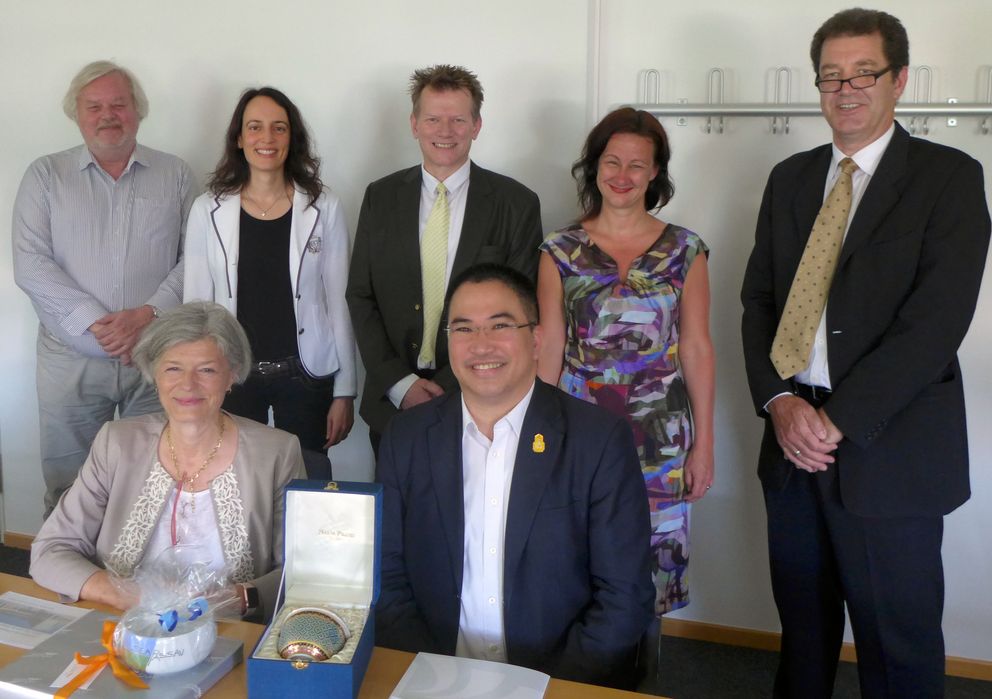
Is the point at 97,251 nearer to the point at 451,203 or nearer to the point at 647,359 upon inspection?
the point at 451,203

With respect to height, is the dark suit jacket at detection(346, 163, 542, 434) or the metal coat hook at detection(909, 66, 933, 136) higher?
the metal coat hook at detection(909, 66, 933, 136)

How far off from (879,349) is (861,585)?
62cm

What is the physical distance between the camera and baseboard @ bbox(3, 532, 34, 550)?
13.7ft

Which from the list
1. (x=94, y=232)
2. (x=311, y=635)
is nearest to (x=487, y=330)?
(x=311, y=635)

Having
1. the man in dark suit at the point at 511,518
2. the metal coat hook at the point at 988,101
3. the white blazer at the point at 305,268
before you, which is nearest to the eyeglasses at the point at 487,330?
the man in dark suit at the point at 511,518

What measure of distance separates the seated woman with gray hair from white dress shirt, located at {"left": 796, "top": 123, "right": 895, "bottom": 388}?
1.32 m

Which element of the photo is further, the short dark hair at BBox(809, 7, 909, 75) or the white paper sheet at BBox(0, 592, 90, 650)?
the short dark hair at BBox(809, 7, 909, 75)

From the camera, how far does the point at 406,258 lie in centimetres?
285

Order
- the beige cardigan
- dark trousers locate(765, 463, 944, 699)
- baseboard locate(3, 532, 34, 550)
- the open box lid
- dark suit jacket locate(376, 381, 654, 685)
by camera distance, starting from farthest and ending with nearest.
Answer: baseboard locate(3, 532, 34, 550) < dark trousers locate(765, 463, 944, 699) < the beige cardigan < dark suit jacket locate(376, 381, 654, 685) < the open box lid

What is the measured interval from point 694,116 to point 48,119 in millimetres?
2783

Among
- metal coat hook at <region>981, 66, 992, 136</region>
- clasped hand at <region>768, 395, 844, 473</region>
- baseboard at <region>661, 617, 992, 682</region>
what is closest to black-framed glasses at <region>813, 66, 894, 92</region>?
clasped hand at <region>768, 395, 844, 473</region>

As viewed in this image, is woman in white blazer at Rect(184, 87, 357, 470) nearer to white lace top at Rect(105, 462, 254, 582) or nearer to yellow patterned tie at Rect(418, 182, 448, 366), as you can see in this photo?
yellow patterned tie at Rect(418, 182, 448, 366)

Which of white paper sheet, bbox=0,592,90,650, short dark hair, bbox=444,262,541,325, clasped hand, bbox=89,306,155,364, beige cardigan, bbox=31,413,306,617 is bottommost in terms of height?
white paper sheet, bbox=0,592,90,650

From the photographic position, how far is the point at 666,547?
257cm
